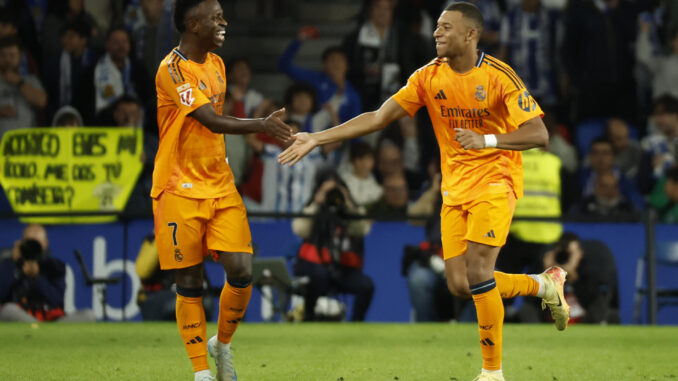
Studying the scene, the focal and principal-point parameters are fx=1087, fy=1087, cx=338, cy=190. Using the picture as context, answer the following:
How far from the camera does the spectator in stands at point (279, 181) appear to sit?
1238cm

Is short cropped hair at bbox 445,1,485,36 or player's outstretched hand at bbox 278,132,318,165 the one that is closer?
player's outstretched hand at bbox 278,132,318,165

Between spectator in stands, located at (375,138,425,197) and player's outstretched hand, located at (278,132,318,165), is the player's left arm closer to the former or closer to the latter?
player's outstretched hand, located at (278,132,318,165)

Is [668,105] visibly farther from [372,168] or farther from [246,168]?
[246,168]

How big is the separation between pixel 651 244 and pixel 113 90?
6.40 meters

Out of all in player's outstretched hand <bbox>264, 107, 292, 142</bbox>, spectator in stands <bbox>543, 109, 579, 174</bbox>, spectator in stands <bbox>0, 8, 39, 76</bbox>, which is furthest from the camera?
spectator in stands <bbox>0, 8, 39, 76</bbox>

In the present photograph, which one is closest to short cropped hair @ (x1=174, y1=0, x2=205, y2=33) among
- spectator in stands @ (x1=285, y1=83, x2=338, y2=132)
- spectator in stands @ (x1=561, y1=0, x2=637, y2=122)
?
spectator in stands @ (x1=285, y1=83, x2=338, y2=132)

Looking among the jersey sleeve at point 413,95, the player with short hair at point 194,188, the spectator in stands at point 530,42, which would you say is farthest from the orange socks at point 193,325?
the spectator in stands at point 530,42

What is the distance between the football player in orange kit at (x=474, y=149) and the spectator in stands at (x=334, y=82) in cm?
613

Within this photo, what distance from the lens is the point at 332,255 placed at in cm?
1147

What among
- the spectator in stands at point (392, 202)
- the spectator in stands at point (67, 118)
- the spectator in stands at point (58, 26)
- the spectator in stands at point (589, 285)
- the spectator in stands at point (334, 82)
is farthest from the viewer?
the spectator in stands at point (58, 26)

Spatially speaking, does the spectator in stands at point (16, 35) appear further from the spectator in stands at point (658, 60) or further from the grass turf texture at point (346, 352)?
the spectator in stands at point (658, 60)

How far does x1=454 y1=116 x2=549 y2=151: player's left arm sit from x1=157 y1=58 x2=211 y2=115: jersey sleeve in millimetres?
1489

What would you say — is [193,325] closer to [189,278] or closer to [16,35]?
[189,278]

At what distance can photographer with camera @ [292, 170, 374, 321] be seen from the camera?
37.3 ft
